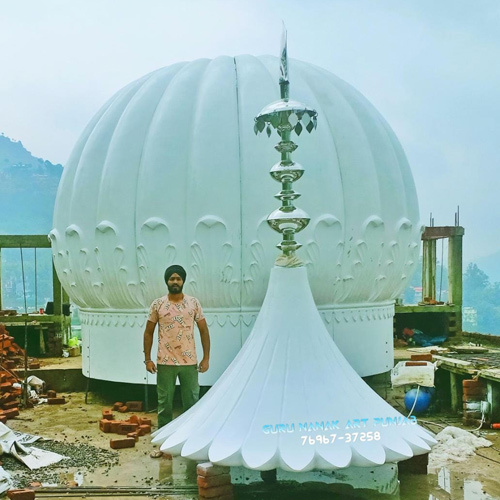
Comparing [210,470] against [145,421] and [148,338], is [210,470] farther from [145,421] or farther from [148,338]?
[145,421]

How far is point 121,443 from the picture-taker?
5.13 metres

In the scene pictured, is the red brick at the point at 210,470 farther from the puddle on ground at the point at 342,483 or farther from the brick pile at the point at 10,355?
the brick pile at the point at 10,355

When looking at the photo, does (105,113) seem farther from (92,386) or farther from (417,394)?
(417,394)

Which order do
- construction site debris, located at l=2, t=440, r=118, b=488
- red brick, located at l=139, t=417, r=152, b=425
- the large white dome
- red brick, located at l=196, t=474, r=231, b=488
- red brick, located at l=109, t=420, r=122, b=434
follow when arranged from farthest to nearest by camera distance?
the large white dome < red brick, located at l=139, t=417, r=152, b=425 < red brick, located at l=109, t=420, r=122, b=434 < construction site debris, located at l=2, t=440, r=118, b=488 < red brick, located at l=196, t=474, r=231, b=488

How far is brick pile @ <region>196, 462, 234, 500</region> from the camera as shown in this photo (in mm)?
3758

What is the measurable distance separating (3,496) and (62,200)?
3717 millimetres

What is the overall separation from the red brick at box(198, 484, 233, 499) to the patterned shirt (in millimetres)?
1062

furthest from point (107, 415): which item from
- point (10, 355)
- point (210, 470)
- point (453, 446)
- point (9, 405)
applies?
point (10, 355)

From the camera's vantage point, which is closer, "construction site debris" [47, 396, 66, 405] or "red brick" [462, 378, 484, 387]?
"red brick" [462, 378, 484, 387]

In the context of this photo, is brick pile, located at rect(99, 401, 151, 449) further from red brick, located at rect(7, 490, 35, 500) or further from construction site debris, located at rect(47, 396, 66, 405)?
red brick, located at rect(7, 490, 35, 500)

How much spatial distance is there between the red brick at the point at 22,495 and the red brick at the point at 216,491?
0.97 m

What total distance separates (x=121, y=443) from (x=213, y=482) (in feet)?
5.21

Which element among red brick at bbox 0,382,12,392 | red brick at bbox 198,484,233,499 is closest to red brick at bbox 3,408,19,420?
red brick at bbox 0,382,12,392

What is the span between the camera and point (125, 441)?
5145 millimetres
